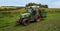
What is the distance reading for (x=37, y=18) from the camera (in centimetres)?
2072

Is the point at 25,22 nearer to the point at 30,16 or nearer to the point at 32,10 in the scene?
the point at 30,16

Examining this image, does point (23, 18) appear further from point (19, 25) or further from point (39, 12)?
point (39, 12)

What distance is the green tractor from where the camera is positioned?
Result: 1872 cm

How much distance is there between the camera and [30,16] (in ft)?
64.3

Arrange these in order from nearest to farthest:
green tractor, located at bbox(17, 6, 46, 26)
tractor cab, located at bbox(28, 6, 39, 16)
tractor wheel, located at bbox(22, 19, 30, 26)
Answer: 1. tractor wheel, located at bbox(22, 19, 30, 26)
2. green tractor, located at bbox(17, 6, 46, 26)
3. tractor cab, located at bbox(28, 6, 39, 16)

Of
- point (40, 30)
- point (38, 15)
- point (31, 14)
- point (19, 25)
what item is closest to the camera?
point (40, 30)

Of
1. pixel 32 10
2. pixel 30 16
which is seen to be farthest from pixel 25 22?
pixel 32 10

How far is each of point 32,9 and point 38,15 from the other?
1261 mm

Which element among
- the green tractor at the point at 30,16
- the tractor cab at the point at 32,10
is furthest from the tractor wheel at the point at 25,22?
the tractor cab at the point at 32,10

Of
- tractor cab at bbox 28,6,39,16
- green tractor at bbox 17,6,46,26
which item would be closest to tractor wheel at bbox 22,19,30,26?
green tractor at bbox 17,6,46,26

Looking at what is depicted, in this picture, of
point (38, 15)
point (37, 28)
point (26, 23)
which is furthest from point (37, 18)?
point (37, 28)

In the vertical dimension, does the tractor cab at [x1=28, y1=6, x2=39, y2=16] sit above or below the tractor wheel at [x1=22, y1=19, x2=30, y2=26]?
above

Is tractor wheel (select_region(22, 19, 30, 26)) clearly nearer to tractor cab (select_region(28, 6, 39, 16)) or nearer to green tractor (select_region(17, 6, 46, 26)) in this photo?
green tractor (select_region(17, 6, 46, 26))

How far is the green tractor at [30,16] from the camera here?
18.7m
